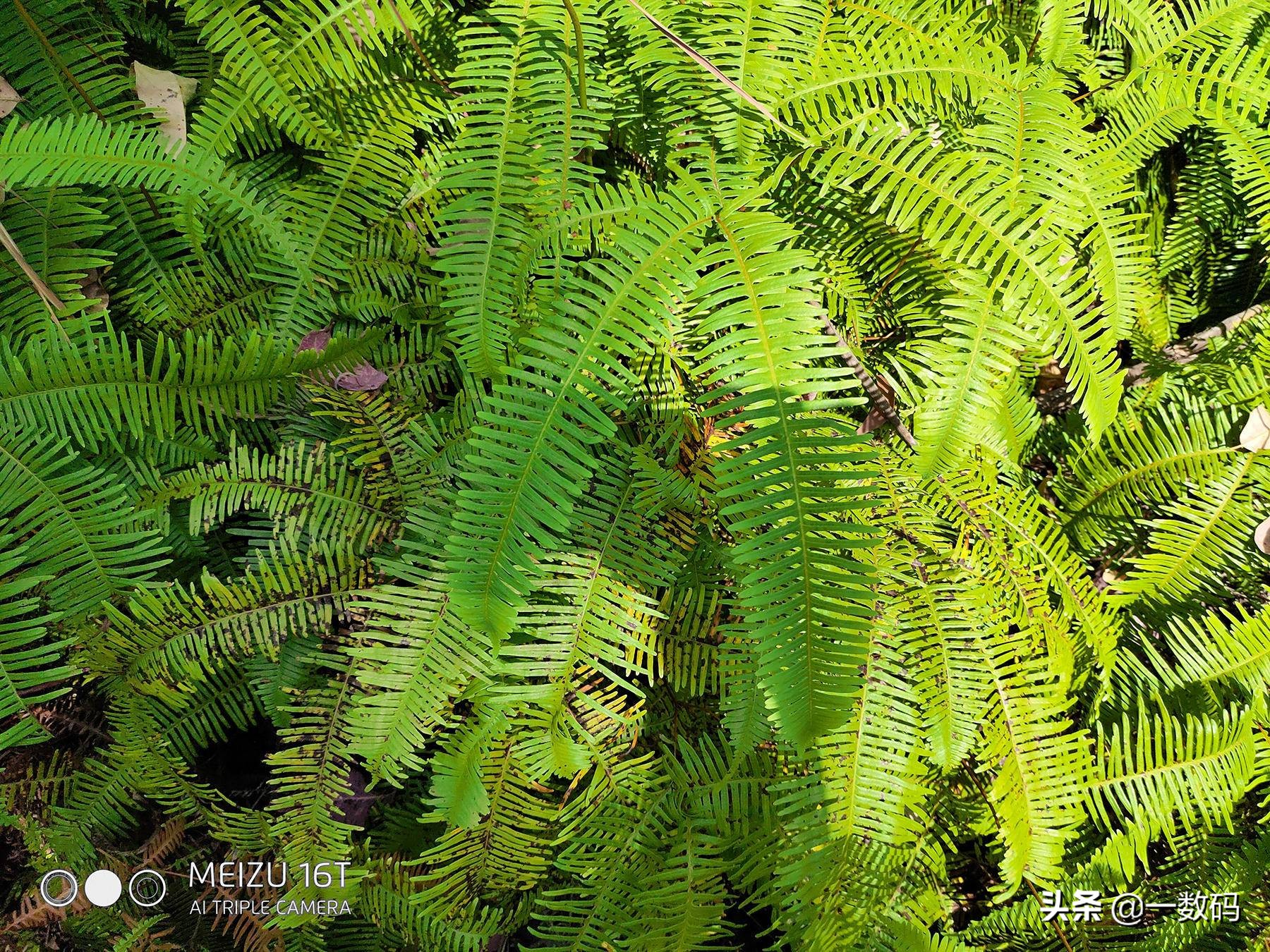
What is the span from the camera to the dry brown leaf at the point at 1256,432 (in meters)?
2.00

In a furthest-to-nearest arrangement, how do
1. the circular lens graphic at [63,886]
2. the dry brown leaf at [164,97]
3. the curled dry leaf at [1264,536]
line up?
1. the curled dry leaf at [1264,536]
2. the dry brown leaf at [164,97]
3. the circular lens graphic at [63,886]

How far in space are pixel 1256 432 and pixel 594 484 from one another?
1.77 m

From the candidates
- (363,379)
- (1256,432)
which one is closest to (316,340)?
(363,379)

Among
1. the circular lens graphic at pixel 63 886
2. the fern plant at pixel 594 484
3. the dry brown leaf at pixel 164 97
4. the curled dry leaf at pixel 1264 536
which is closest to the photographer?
the fern plant at pixel 594 484

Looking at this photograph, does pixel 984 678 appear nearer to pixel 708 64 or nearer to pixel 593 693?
pixel 593 693

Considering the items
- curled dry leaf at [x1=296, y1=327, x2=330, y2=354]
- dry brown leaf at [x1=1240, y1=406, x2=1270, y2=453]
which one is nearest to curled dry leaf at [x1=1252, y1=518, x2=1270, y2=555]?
dry brown leaf at [x1=1240, y1=406, x2=1270, y2=453]

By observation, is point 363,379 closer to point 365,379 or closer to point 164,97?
point 365,379

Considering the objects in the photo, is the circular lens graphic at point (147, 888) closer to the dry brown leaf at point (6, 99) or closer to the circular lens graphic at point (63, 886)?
the circular lens graphic at point (63, 886)

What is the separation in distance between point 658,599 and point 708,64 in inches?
45.0

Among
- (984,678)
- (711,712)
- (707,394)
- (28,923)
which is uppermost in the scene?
(707,394)

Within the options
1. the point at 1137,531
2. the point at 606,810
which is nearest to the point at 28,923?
the point at 606,810

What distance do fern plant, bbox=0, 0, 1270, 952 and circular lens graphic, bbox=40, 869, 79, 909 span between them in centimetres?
2

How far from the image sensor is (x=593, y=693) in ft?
5.48

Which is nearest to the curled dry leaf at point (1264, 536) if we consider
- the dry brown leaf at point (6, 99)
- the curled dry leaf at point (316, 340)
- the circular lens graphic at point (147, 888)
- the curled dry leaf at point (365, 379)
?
the curled dry leaf at point (365, 379)
